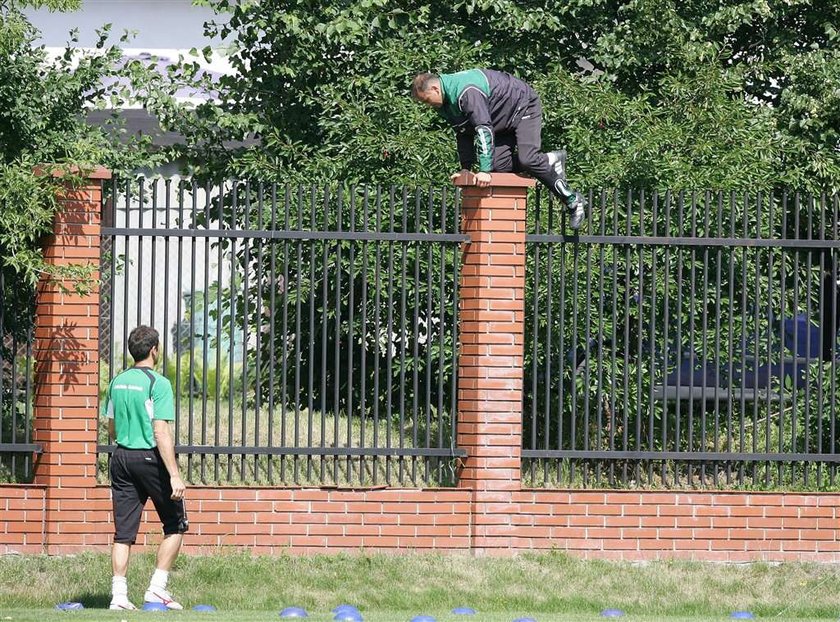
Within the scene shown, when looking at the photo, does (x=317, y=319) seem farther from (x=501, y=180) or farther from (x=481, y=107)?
(x=481, y=107)

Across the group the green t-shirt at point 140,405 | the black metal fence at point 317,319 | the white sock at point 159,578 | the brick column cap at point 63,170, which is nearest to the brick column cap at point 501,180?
the black metal fence at point 317,319

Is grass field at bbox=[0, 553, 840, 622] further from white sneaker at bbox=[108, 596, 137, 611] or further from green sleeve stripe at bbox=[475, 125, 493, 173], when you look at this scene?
green sleeve stripe at bbox=[475, 125, 493, 173]

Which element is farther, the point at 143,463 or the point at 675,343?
the point at 675,343

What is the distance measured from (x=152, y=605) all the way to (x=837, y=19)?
880cm

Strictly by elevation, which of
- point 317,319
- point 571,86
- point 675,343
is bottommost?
point 675,343

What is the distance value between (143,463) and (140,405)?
0.98ft

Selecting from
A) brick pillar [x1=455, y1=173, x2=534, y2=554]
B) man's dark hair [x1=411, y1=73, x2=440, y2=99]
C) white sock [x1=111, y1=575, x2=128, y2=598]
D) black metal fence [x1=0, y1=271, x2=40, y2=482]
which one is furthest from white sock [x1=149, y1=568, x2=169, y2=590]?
man's dark hair [x1=411, y1=73, x2=440, y2=99]

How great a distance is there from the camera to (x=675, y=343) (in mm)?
9133

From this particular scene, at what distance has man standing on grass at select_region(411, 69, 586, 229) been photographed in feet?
28.0

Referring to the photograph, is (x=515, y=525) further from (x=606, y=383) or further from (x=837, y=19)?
(x=837, y=19)

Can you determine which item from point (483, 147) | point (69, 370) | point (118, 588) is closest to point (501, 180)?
point (483, 147)

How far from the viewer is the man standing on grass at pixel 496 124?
854 centimetres

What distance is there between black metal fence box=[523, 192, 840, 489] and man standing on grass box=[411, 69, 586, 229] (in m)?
0.19

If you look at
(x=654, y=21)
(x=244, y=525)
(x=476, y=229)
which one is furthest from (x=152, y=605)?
(x=654, y=21)
